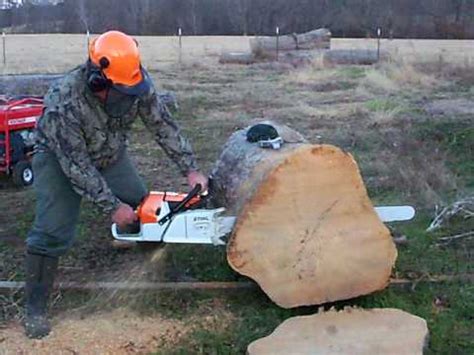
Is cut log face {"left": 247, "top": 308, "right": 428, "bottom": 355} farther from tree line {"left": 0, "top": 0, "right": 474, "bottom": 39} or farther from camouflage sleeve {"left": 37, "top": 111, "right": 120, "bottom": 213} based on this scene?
tree line {"left": 0, "top": 0, "right": 474, "bottom": 39}

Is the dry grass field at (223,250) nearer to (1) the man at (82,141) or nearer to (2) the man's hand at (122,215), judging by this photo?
(1) the man at (82,141)

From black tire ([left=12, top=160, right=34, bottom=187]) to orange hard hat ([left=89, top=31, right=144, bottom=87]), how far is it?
13.8 ft

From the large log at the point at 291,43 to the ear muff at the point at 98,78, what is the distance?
73.7 ft

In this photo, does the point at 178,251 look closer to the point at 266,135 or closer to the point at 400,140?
the point at 266,135

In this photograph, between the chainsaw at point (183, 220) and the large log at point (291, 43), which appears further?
the large log at point (291, 43)

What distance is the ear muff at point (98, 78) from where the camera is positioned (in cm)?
432

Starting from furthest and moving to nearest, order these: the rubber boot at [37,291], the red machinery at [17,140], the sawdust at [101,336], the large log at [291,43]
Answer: the large log at [291,43]
the red machinery at [17,140]
the rubber boot at [37,291]
the sawdust at [101,336]

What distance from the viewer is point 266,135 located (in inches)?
209

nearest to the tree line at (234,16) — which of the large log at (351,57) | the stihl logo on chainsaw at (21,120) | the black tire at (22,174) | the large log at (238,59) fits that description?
the large log at (238,59)

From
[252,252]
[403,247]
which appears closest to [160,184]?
[403,247]

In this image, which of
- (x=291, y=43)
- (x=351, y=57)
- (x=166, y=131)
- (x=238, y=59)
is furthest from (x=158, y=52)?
(x=166, y=131)

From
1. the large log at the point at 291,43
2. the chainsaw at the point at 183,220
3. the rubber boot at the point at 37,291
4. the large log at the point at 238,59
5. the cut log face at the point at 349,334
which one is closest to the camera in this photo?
the cut log face at the point at 349,334

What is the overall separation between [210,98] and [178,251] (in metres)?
10.4

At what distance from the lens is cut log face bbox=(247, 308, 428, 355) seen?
425 centimetres
